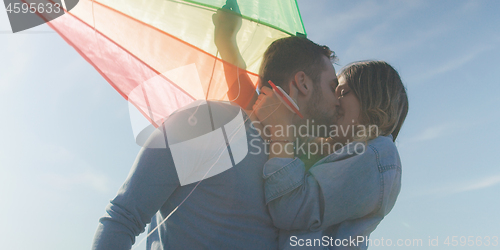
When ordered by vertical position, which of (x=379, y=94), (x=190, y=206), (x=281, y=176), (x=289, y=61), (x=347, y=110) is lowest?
(x=190, y=206)

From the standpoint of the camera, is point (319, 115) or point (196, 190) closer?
point (196, 190)

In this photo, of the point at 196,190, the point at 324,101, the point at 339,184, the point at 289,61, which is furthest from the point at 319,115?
the point at 196,190

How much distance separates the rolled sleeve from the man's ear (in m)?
0.50

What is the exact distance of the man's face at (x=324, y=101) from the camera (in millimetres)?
1954

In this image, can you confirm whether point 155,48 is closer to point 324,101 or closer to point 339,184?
point 324,101

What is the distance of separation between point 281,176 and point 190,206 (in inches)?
17.6

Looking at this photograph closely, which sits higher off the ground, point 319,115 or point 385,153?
point 319,115

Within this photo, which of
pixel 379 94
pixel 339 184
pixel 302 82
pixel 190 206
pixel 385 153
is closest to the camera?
pixel 190 206

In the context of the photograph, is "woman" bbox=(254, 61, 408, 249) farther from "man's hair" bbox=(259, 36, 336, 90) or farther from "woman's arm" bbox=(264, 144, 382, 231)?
"man's hair" bbox=(259, 36, 336, 90)

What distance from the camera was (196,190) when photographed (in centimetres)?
149

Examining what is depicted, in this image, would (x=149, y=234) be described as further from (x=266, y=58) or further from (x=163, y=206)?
(x=266, y=58)

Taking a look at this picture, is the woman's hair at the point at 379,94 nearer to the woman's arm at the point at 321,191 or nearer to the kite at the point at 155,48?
the woman's arm at the point at 321,191

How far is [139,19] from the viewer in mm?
1771

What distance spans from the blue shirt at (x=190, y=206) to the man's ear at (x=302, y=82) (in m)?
0.50
